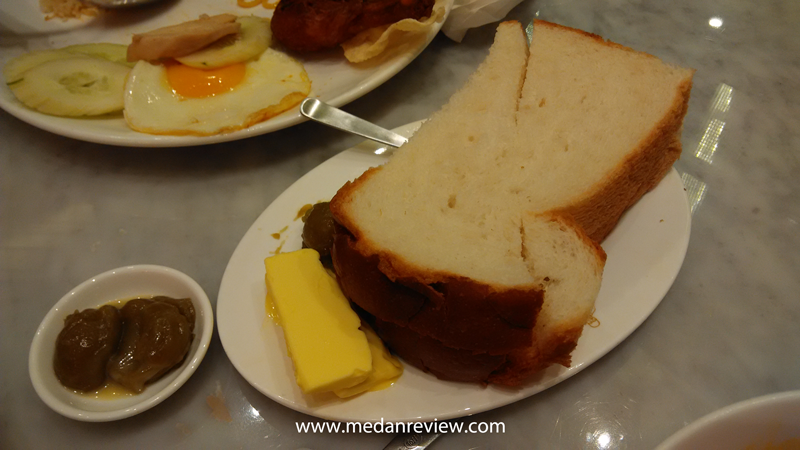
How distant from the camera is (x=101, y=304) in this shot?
5.33 feet

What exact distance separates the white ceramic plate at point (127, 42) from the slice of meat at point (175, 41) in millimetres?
330

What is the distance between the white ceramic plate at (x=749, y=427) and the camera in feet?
3.28

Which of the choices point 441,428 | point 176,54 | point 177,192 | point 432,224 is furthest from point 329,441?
point 176,54

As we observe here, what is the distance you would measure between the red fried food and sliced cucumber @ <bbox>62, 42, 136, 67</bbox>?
2.69ft

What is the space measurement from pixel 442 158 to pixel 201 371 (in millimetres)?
1042

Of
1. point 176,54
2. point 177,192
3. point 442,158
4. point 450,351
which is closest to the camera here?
point 450,351

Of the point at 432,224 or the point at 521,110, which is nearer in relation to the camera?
the point at 432,224

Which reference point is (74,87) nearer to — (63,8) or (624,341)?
(63,8)

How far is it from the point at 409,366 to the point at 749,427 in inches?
31.6

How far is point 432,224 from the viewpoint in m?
1.51

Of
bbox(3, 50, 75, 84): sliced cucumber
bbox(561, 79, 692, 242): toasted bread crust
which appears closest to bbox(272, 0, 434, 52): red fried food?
bbox(3, 50, 75, 84): sliced cucumber

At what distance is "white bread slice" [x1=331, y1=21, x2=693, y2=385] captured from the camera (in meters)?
1.32

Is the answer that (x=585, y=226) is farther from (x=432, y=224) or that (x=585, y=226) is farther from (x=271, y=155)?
(x=271, y=155)

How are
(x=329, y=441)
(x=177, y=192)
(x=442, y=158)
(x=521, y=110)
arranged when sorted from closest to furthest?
(x=329, y=441), (x=442, y=158), (x=521, y=110), (x=177, y=192)
